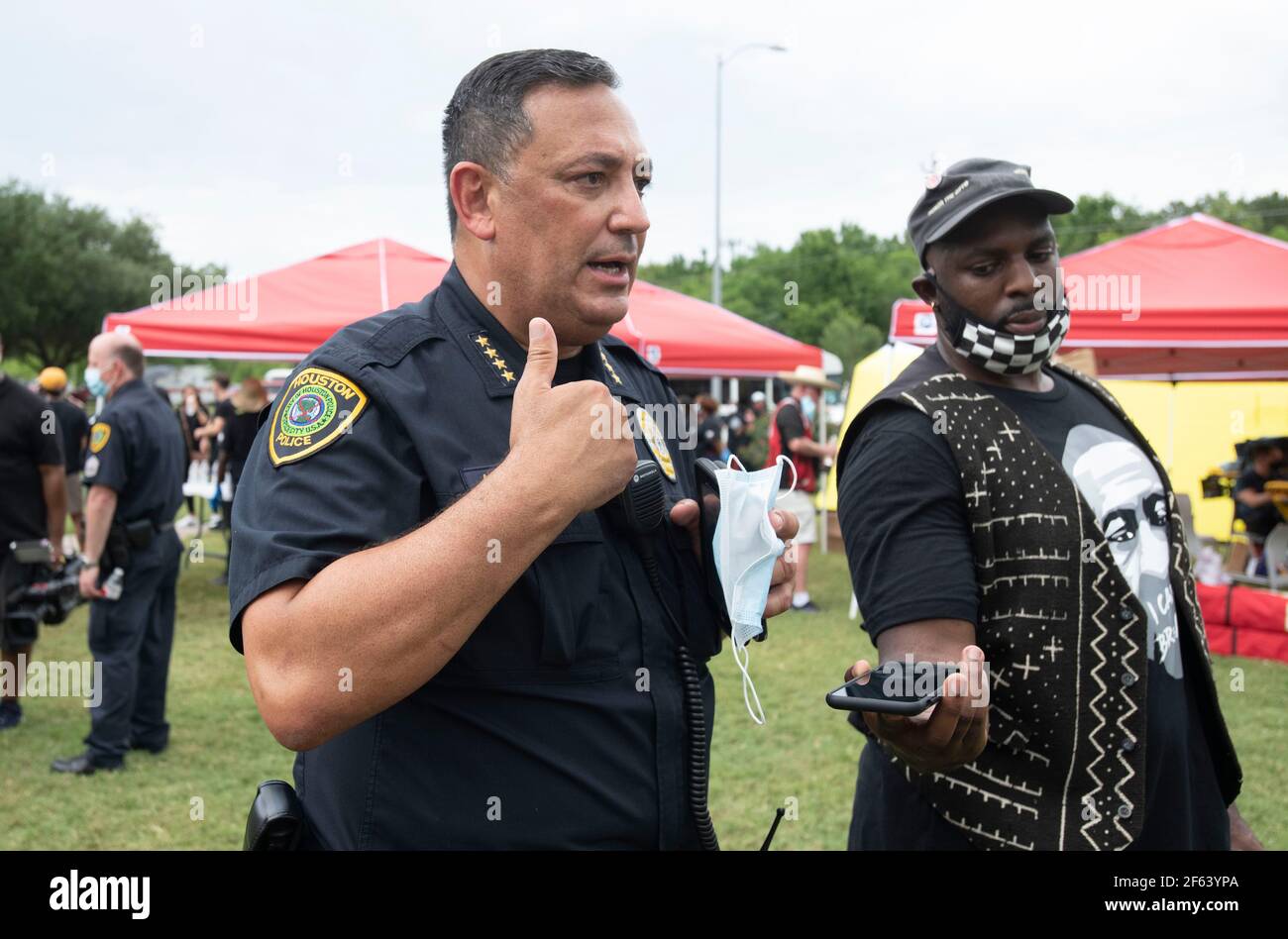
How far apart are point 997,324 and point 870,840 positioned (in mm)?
1069

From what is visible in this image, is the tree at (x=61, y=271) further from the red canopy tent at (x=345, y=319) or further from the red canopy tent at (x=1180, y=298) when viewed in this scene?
the red canopy tent at (x=1180, y=298)

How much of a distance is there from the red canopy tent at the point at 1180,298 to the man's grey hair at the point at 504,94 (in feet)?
18.8

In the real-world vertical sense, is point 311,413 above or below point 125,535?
above

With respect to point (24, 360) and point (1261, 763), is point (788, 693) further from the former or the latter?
point (24, 360)

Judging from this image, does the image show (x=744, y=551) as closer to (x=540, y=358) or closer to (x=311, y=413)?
(x=540, y=358)

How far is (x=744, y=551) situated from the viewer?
1.68 m

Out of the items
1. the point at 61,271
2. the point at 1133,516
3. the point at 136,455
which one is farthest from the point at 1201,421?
the point at 61,271

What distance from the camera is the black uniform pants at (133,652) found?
563cm

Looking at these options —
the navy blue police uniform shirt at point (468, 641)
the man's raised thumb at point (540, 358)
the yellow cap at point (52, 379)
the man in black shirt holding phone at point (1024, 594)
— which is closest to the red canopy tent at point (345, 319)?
the yellow cap at point (52, 379)

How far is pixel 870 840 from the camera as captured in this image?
7.32 ft

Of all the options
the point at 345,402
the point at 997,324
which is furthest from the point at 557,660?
the point at 997,324

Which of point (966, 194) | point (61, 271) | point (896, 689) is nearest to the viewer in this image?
point (896, 689)

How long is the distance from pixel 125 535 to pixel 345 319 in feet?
9.73

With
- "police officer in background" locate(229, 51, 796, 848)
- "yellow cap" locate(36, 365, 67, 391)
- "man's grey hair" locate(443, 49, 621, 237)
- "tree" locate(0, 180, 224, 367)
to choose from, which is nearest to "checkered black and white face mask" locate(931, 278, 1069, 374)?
"police officer in background" locate(229, 51, 796, 848)
